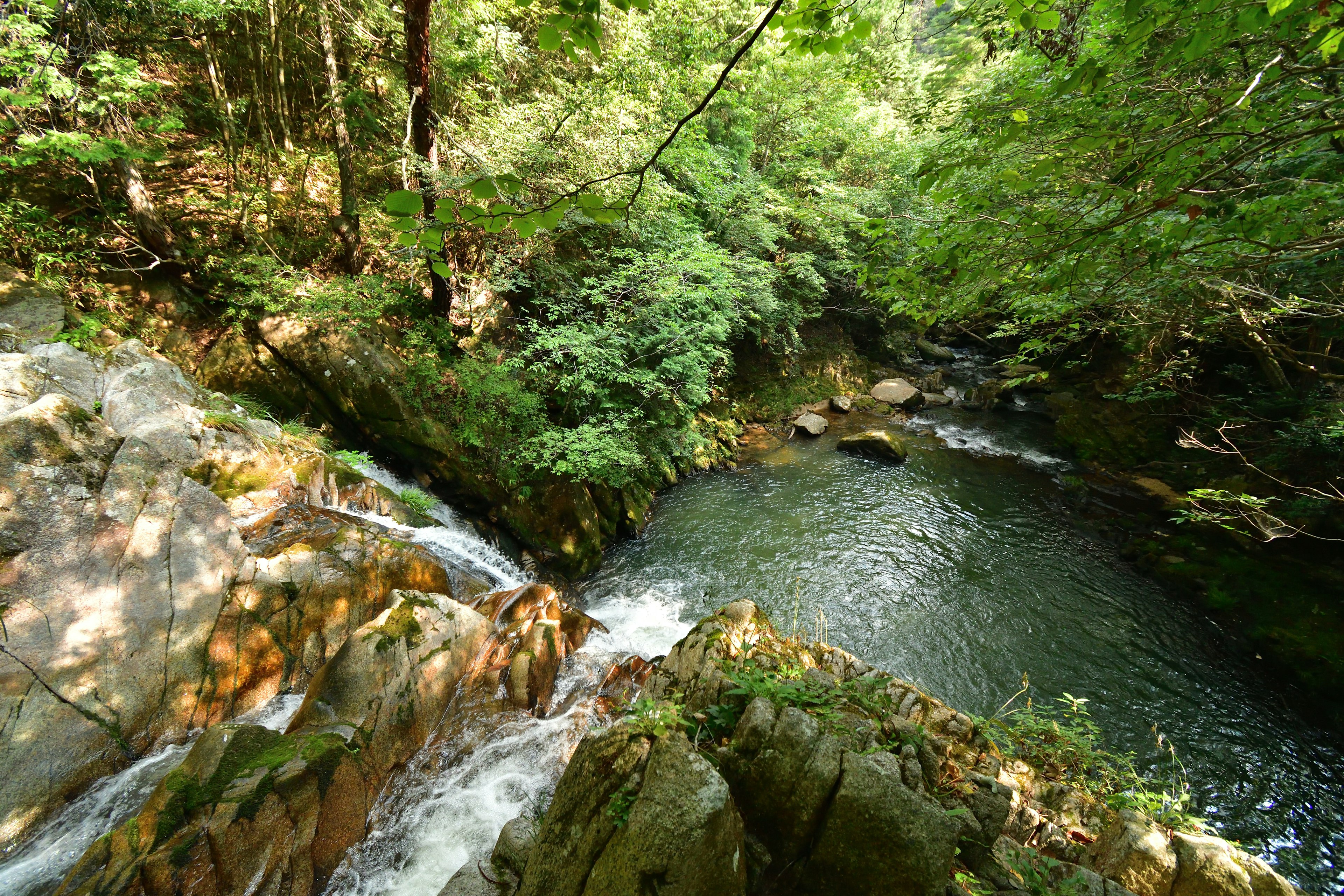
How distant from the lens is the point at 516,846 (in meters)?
3.34

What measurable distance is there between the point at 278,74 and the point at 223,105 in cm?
124

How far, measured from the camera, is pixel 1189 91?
235cm

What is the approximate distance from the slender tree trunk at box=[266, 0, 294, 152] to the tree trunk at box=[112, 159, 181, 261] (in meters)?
2.79

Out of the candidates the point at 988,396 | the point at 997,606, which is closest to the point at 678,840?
the point at 997,606

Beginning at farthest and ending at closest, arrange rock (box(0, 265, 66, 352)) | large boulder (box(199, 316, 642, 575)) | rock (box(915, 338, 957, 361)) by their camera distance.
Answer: rock (box(915, 338, 957, 361)), large boulder (box(199, 316, 642, 575)), rock (box(0, 265, 66, 352))

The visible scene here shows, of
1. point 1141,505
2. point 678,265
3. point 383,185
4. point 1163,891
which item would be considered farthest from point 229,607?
point 1141,505

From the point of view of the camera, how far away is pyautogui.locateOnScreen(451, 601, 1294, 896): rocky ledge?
8.00ft

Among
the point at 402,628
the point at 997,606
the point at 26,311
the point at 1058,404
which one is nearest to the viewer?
the point at 402,628

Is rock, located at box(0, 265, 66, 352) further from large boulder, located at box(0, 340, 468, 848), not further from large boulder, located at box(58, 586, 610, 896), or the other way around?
large boulder, located at box(58, 586, 610, 896)

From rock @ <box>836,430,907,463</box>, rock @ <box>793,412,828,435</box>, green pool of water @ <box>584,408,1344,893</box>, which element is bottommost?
green pool of water @ <box>584,408,1344,893</box>

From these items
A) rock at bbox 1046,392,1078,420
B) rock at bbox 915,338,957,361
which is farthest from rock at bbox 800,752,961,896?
rock at bbox 915,338,957,361

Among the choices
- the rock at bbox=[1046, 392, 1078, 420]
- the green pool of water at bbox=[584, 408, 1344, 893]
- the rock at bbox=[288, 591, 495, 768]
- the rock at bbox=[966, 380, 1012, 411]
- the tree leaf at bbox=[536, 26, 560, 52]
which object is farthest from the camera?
the rock at bbox=[966, 380, 1012, 411]

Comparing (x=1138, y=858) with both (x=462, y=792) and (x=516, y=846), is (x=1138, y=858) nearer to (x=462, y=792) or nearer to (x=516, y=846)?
(x=516, y=846)

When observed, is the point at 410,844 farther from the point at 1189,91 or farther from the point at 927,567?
the point at 927,567
